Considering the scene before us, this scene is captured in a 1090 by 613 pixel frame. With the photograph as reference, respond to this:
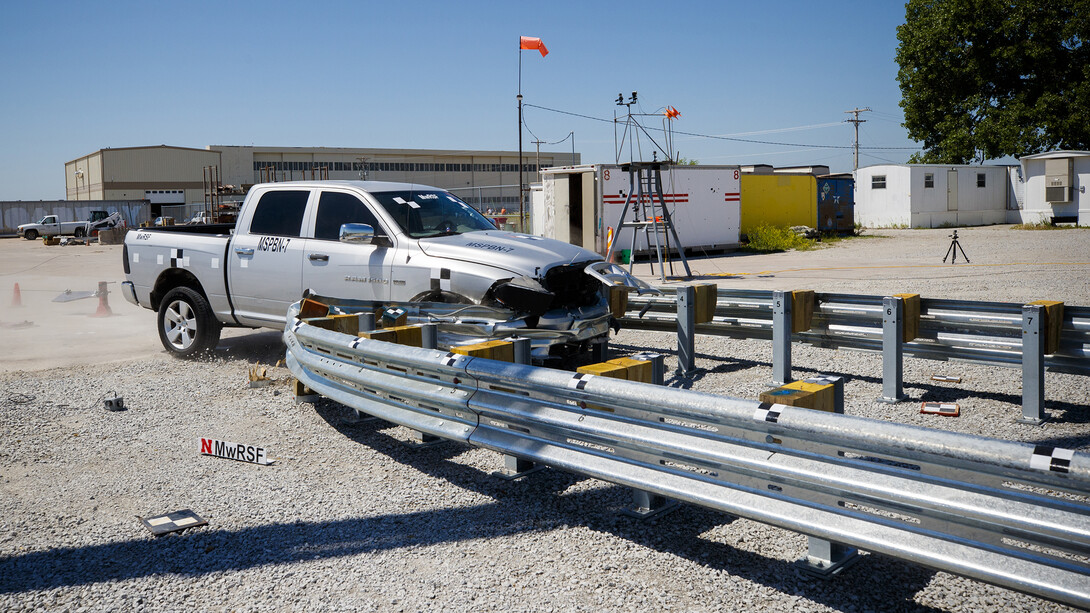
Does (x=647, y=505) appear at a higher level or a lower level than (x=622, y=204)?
lower

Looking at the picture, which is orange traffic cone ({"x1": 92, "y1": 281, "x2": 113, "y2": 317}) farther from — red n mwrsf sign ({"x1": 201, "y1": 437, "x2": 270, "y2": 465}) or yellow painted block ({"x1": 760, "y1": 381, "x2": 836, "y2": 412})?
yellow painted block ({"x1": 760, "y1": 381, "x2": 836, "y2": 412})

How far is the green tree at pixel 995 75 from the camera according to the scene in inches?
1891

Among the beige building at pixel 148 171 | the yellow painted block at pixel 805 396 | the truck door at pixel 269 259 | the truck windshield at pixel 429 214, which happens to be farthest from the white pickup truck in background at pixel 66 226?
the yellow painted block at pixel 805 396

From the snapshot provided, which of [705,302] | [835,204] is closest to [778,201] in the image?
[835,204]

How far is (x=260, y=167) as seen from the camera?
241ft

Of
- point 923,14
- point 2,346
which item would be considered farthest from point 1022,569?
point 923,14

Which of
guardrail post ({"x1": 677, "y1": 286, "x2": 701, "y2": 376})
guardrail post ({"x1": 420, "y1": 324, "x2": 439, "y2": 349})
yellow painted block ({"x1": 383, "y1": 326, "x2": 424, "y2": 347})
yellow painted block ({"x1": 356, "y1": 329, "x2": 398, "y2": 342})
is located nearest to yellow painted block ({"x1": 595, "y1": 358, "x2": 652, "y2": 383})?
guardrail post ({"x1": 420, "y1": 324, "x2": 439, "y2": 349})

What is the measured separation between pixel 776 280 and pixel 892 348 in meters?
11.0

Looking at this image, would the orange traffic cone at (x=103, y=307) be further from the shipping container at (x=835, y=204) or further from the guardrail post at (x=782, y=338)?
the shipping container at (x=835, y=204)

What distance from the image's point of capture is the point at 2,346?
11.1m

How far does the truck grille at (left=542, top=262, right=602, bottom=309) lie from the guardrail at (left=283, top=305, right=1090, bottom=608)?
264 centimetres

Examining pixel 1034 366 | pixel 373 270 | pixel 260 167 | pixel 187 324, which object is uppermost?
pixel 260 167

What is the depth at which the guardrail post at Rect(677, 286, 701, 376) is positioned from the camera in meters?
8.26

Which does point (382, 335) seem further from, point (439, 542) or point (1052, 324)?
point (1052, 324)
